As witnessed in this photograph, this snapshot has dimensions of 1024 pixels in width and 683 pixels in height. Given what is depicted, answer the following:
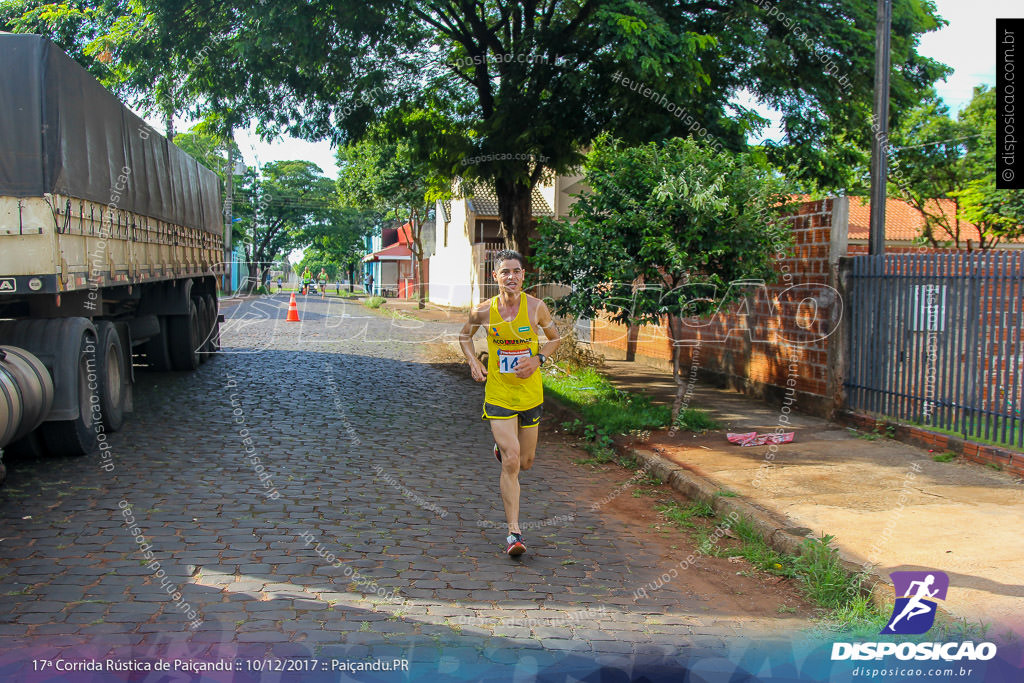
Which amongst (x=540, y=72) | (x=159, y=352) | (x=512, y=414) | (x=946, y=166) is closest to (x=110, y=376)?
(x=512, y=414)

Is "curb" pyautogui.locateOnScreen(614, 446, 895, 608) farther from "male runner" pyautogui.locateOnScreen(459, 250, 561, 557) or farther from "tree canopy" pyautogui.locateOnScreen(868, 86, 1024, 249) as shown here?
"tree canopy" pyautogui.locateOnScreen(868, 86, 1024, 249)

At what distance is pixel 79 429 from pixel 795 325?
7613 millimetres

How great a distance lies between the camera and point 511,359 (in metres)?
5.43

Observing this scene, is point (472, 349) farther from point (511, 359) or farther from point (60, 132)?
point (60, 132)

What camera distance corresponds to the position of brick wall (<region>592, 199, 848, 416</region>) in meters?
9.50

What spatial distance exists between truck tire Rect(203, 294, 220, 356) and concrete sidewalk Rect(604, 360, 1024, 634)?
10.3 m

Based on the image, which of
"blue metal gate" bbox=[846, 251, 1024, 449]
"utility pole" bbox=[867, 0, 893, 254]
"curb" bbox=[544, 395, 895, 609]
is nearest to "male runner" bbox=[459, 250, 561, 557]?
"curb" bbox=[544, 395, 895, 609]

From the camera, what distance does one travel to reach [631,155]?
9.05 m

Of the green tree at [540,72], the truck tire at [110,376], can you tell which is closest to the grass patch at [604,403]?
the green tree at [540,72]

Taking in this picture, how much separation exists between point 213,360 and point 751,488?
11828 mm

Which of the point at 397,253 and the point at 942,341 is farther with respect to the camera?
the point at 397,253

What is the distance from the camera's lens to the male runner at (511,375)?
17.7 feet

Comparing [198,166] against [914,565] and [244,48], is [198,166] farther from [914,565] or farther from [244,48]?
[914,565]

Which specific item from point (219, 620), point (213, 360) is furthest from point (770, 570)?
point (213, 360)
